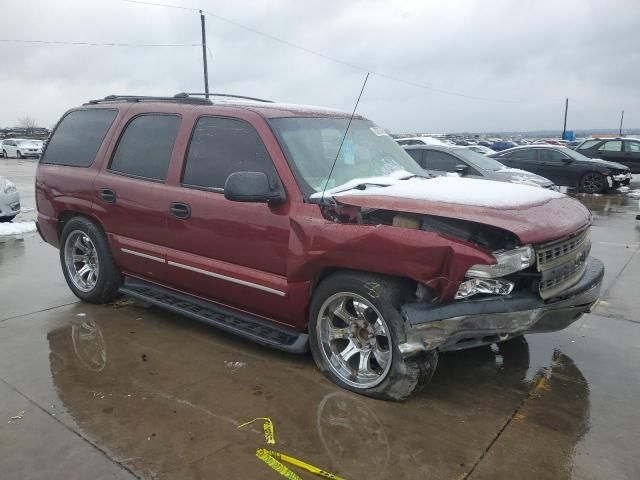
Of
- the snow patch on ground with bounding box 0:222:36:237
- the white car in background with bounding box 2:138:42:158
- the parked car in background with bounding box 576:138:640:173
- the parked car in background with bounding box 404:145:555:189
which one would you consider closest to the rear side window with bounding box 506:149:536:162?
the parked car in background with bounding box 576:138:640:173

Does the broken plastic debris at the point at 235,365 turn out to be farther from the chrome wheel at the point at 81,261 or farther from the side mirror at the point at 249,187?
the chrome wheel at the point at 81,261

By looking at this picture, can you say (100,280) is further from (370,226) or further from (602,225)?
(602,225)

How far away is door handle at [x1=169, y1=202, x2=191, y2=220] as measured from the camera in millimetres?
4137

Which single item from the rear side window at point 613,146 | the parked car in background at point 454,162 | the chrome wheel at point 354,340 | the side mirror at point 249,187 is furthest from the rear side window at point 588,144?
the side mirror at point 249,187

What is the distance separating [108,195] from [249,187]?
188 centimetres

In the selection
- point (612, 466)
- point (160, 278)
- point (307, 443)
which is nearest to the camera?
point (612, 466)

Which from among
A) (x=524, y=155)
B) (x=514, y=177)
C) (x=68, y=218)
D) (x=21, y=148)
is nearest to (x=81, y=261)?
(x=68, y=218)

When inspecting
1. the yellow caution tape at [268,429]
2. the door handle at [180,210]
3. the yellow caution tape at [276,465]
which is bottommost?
the yellow caution tape at [268,429]

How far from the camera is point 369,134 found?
4.60m

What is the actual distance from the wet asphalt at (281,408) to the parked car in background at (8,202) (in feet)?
17.7

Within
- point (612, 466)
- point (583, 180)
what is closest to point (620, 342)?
point (612, 466)

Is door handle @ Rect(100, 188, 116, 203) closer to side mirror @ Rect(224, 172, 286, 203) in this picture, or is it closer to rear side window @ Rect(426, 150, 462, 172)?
side mirror @ Rect(224, 172, 286, 203)

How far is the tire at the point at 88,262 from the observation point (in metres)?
4.98

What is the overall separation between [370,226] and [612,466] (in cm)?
175
